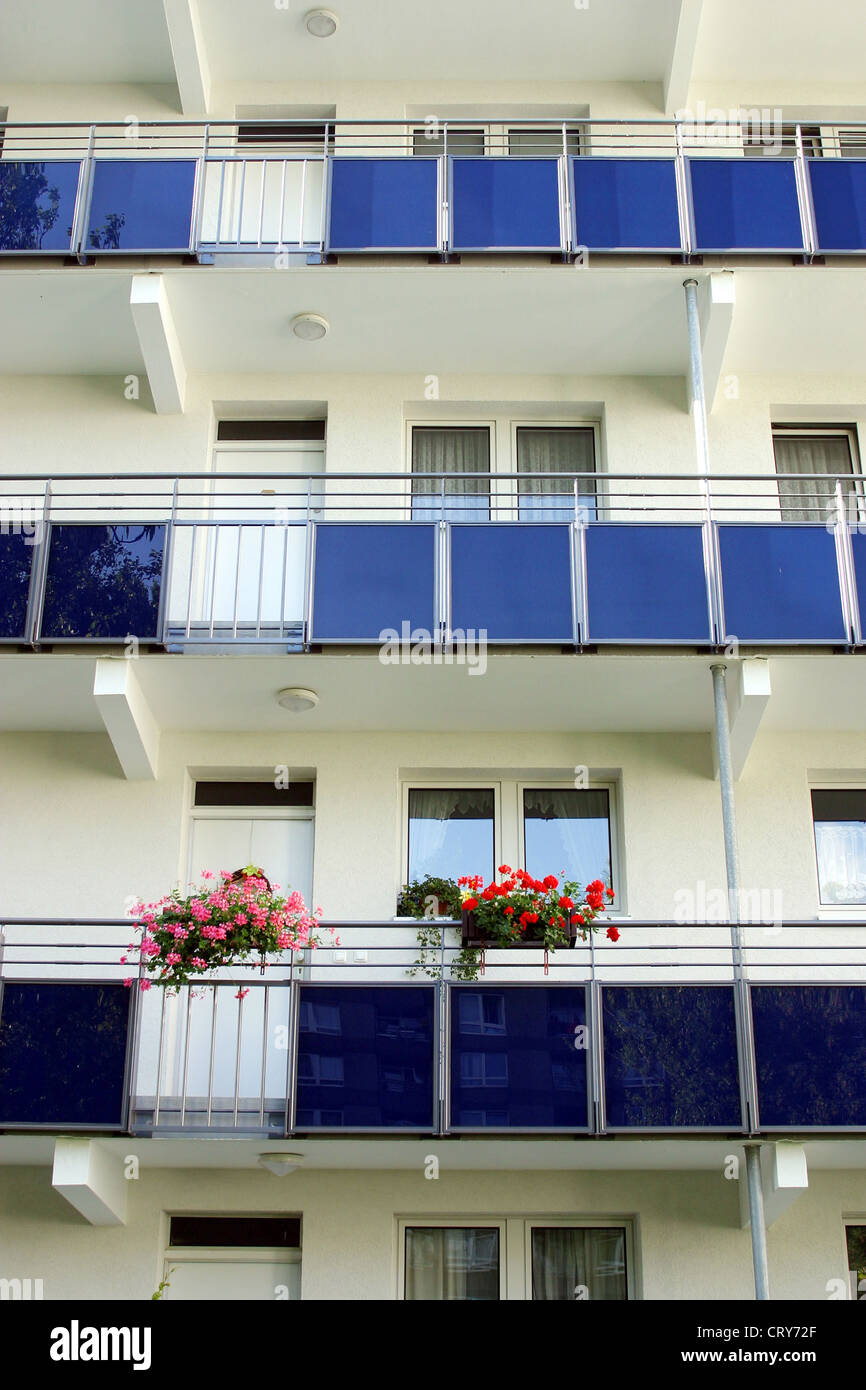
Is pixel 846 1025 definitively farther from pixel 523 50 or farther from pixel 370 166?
pixel 523 50

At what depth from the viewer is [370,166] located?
46.0 ft

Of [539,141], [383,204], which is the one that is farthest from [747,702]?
[539,141]

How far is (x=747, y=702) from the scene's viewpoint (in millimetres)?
12258

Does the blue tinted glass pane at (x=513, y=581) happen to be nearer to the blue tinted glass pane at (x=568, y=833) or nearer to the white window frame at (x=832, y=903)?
the blue tinted glass pane at (x=568, y=833)

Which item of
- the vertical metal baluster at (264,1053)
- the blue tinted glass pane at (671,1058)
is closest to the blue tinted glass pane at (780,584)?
the blue tinted glass pane at (671,1058)

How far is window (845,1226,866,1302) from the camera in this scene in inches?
469

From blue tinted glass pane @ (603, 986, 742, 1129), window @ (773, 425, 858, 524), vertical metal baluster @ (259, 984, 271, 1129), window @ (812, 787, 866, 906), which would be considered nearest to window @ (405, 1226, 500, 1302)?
vertical metal baluster @ (259, 984, 271, 1129)

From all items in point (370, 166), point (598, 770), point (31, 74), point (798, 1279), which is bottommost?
point (798, 1279)

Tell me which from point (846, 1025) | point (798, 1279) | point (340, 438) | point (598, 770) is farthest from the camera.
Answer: point (340, 438)

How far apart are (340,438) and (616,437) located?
251 cm

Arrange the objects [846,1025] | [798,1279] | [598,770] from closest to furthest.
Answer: [846,1025] < [798,1279] < [598,770]

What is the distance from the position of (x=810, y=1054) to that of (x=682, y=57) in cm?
932

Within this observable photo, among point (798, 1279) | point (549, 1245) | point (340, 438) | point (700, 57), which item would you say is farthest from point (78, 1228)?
point (700, 57)

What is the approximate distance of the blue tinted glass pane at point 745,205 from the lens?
536 inches
